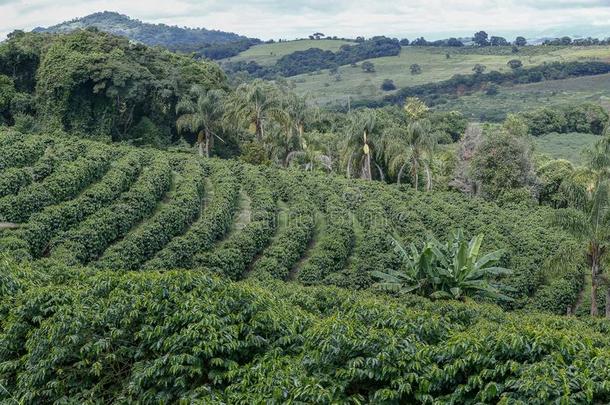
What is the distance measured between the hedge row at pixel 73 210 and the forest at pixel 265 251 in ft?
0.29

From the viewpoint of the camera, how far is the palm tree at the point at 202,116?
4875 centimetres

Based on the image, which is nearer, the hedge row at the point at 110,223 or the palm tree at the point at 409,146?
the hedge row at the point at 110,223

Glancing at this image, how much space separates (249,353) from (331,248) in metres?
16.5

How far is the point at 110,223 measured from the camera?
27.3 metres

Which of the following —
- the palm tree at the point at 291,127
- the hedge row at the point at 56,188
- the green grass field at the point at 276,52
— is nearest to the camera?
the hedge row at the point at 56,188

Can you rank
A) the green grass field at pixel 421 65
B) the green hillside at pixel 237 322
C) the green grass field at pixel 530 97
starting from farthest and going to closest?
the green grass field at pixel 421 65 < the green grass field at pixel 530 97 < the green hillside at pixel 237 322

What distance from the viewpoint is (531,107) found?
110 metres

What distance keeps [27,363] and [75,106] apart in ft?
128

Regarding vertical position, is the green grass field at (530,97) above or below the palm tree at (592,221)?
below

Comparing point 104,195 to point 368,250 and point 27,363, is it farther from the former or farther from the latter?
point 27,363

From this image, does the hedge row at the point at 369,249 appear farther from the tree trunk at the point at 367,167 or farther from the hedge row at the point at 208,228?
the tree trunk at the point at 367,167

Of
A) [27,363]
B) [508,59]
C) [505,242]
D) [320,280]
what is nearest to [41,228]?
[320,280]

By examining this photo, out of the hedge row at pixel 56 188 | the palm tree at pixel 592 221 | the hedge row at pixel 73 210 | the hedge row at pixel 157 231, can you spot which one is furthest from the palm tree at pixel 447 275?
the hedge row at pixel 56 188

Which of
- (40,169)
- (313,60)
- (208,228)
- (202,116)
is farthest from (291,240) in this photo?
(313,60)
